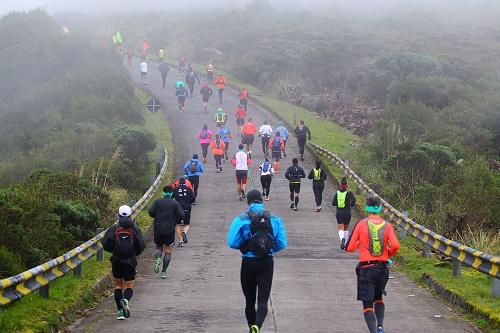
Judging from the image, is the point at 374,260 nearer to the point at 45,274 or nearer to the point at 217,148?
the point at 45,274

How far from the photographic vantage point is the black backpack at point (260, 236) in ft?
31.7

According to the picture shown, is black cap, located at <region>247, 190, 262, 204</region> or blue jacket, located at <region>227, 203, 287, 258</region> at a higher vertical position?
black cap, located at <region>247, 190, 262, 204</region>

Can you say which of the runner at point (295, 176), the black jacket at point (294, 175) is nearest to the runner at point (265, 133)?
the runner at point (295, 176)

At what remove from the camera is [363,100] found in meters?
49.9

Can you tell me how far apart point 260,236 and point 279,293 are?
4.11m

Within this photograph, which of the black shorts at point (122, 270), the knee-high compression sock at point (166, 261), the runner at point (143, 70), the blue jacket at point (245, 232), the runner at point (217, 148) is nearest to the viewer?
the blue jacket at point (245, 232)

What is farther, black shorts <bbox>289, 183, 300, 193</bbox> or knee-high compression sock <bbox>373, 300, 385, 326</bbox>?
black shorts <bbox>289, 183, 300, 193</bbox>

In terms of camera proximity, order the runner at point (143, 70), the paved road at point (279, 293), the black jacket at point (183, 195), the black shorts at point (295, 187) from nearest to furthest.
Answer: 1. the paved road at point (279, 293)
2. the black jacket at point (183, 195)
3. the black shorts at point (295, 187)
4. the runner at point (143, 70)

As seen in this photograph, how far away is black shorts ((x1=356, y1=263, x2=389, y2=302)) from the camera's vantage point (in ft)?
33.3

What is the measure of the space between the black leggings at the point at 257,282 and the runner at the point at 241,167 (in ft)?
52.1

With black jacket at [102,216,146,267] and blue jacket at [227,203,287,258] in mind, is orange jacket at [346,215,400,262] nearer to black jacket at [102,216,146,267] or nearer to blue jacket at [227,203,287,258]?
blue jacket at [227,203,287,258]

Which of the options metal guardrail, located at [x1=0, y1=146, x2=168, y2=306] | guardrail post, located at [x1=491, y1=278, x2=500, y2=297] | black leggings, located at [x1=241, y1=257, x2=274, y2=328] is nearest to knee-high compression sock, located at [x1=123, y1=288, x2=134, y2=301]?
metal guardrail, located at [x1=0, y1=146, x2=168, y2=306]

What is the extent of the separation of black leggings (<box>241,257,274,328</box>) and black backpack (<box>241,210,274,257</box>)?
0.12 m

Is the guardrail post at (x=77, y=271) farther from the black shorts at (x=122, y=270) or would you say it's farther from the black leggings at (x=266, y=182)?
the black leggings at (x=266, y=182)
